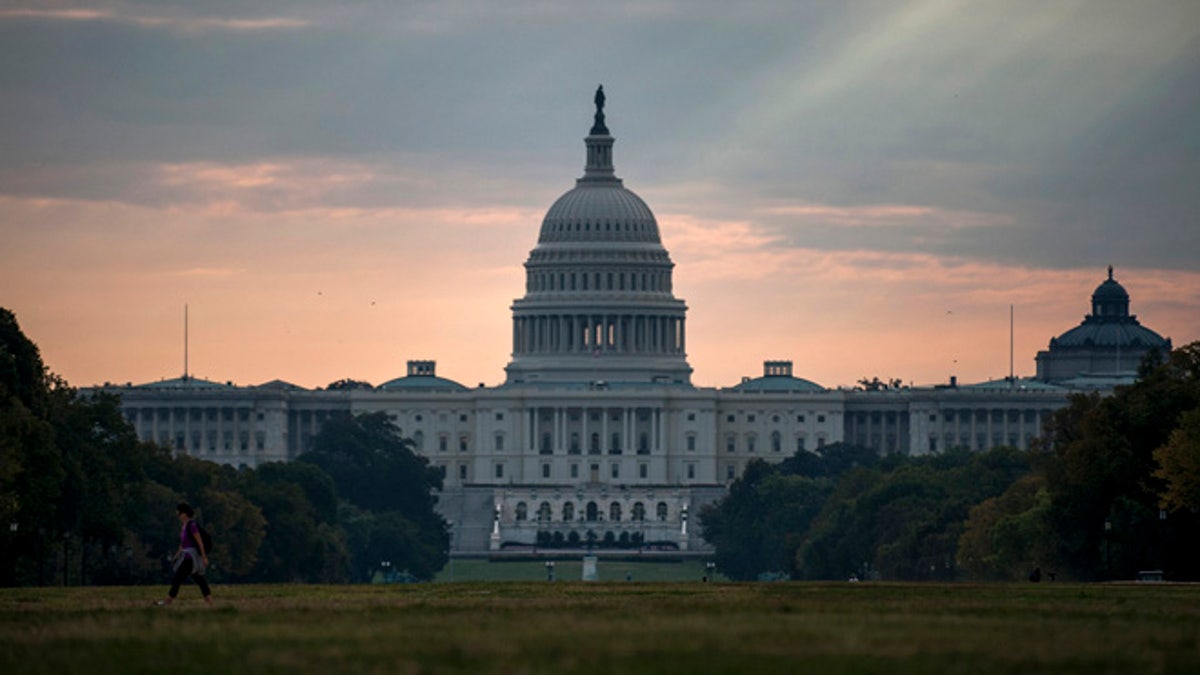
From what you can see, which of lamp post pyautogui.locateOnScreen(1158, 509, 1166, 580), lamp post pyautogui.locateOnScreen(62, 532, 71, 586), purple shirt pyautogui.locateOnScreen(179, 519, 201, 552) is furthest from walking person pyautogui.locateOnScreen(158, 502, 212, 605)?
lamp post pyautogui.locateOnScreen(1158, 509, 1166, 580)

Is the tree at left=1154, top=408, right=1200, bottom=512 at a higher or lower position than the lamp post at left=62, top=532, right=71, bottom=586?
higher

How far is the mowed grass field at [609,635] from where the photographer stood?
36.0 meters

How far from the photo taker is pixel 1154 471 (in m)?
98.1

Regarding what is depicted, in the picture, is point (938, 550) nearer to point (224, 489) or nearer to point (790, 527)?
point (224, 489)

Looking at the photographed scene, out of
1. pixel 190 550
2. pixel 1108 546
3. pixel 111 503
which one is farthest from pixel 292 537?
pixel 190 550

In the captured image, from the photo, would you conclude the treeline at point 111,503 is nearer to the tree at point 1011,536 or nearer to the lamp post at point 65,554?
the lamp post at point 65,554

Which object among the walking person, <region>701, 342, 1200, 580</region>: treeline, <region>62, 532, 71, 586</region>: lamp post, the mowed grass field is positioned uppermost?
<region>701, 342, 1200, 580</region>: treeline

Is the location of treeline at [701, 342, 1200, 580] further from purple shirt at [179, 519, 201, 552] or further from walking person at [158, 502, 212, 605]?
purple shirt at [179, 519, 201, 552]

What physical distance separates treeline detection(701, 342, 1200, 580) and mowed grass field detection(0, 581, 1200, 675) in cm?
3987

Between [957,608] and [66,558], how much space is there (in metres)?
56.9

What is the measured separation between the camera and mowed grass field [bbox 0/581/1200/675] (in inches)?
1416

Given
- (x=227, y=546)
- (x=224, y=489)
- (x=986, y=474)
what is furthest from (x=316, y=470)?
(x=227, y=546)

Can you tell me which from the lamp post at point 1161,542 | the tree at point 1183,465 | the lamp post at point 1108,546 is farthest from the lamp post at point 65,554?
the tree at point 1183,465

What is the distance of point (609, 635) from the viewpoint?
132 feet
